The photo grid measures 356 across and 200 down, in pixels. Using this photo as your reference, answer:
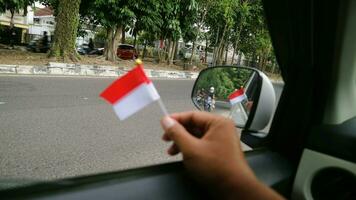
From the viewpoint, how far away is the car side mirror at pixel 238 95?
1.96 m

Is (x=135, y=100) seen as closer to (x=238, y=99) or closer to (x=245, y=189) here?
(x=245, y=189)

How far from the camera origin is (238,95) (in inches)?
83.2

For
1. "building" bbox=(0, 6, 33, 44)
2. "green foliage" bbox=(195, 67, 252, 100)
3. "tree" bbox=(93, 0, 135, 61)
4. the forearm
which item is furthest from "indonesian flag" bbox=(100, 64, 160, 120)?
"building" bbox=(0, 6, 33, 44)

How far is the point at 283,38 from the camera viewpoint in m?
1.99

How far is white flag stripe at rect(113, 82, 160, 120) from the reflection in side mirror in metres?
1.07

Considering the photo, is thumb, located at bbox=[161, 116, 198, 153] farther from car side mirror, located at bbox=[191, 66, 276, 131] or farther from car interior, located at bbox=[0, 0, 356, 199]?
car side mirror, located at bbox=[191, 66, 276, 131]

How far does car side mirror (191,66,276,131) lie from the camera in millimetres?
1962

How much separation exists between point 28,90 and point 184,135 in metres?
8.01

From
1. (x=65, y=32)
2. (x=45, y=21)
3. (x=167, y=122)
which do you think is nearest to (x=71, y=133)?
(x=167, y=122)

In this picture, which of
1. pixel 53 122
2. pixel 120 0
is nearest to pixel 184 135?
pixel 53 122

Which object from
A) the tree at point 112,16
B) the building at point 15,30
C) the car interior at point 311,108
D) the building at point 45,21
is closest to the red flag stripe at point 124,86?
the car interior at point 311,108


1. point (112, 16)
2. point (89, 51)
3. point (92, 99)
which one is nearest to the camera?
point (92, 99)

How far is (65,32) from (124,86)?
1231 centimetres

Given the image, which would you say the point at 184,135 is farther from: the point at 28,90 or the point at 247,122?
the point at 28,90
